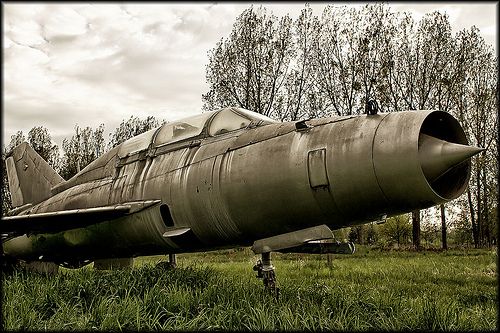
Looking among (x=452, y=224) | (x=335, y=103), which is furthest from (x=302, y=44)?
(x=452, y=224)

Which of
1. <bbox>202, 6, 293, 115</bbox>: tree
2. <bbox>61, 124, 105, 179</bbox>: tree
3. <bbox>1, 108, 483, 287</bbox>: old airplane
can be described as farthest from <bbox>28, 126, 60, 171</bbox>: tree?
<bbox>1, 108, 483, 287</bbox>: old airplane

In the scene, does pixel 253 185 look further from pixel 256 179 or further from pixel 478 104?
pixel 478 104

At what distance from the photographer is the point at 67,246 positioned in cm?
812

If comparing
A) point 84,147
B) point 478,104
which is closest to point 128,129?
point 84,147

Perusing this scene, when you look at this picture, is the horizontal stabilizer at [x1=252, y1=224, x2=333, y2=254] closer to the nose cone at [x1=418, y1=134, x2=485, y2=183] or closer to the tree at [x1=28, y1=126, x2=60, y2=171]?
the nose cone at [x1=418, y1=134, x2=485, y2=183]

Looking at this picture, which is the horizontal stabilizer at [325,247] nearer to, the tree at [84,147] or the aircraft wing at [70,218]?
the aircraft wing at [70,218]

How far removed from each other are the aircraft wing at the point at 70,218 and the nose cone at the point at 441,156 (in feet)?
12.3

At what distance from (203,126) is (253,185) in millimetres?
1781

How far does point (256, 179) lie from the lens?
17.9ft

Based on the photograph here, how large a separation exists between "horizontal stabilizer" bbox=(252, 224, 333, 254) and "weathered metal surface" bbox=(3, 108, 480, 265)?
0.09 meters

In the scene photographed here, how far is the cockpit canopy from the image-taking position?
259 inches

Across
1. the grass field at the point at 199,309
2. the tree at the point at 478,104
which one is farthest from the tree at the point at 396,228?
the grass field at the point at 199,309

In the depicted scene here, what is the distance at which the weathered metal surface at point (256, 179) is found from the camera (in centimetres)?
460

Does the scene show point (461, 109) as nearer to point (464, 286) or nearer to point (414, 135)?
point (464, 286)
